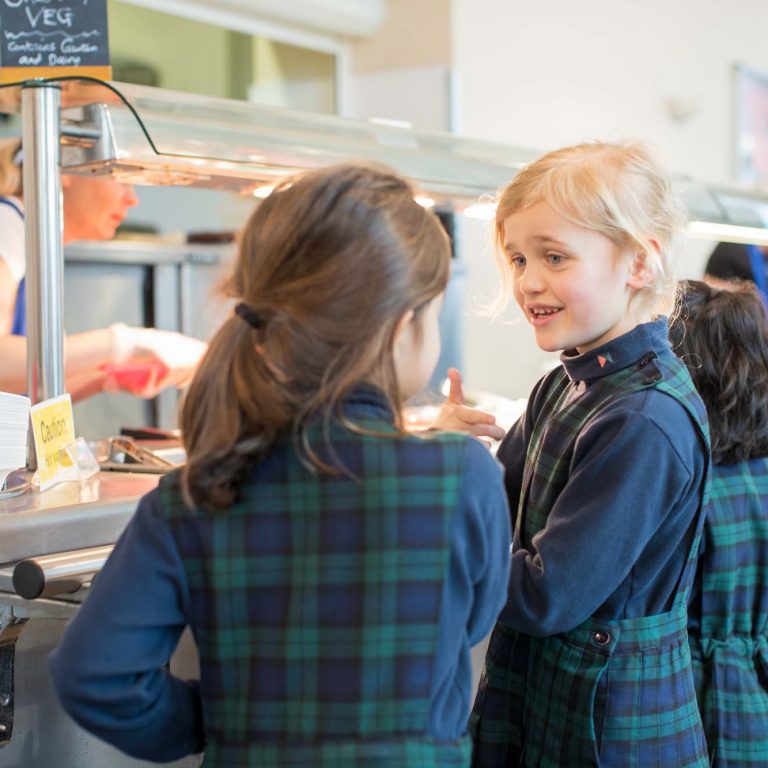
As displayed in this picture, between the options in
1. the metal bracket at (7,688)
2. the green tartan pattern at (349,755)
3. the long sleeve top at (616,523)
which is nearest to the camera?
the green tartan pattern at (349,755)

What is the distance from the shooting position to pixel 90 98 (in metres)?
1.58

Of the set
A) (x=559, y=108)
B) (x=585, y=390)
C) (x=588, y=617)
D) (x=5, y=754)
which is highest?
(x=559, y=108)

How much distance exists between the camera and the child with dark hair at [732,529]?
148 centimetres

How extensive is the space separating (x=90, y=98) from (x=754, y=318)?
1022mm

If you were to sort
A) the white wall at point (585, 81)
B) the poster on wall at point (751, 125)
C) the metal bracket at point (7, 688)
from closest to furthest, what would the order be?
the metal bracket at point (7, 688) < the white wall at point (585, 81) < the poster on wall at point (751, 125)

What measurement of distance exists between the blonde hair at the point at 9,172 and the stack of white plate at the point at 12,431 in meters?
0.96

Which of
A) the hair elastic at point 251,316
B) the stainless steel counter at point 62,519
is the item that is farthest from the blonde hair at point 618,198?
the stainless steel counter at point 62,519

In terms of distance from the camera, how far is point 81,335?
2117 mm

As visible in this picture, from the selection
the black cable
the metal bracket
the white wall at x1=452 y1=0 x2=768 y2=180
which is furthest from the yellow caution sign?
the white wall at x1=452 y1=0 x2=768 y2=180

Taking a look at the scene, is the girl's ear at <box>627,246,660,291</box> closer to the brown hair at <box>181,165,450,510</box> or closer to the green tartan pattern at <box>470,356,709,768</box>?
the green tartan pattern at <box>470,356,709,768</box>

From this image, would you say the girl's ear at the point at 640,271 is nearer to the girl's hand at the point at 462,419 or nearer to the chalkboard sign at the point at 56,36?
the girl's hand at the point at 462,419

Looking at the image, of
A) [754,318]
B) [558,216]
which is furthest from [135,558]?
[754,318]

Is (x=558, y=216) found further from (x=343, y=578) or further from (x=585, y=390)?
(x=343, y=578)

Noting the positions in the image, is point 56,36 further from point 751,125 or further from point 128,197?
point 751,125
